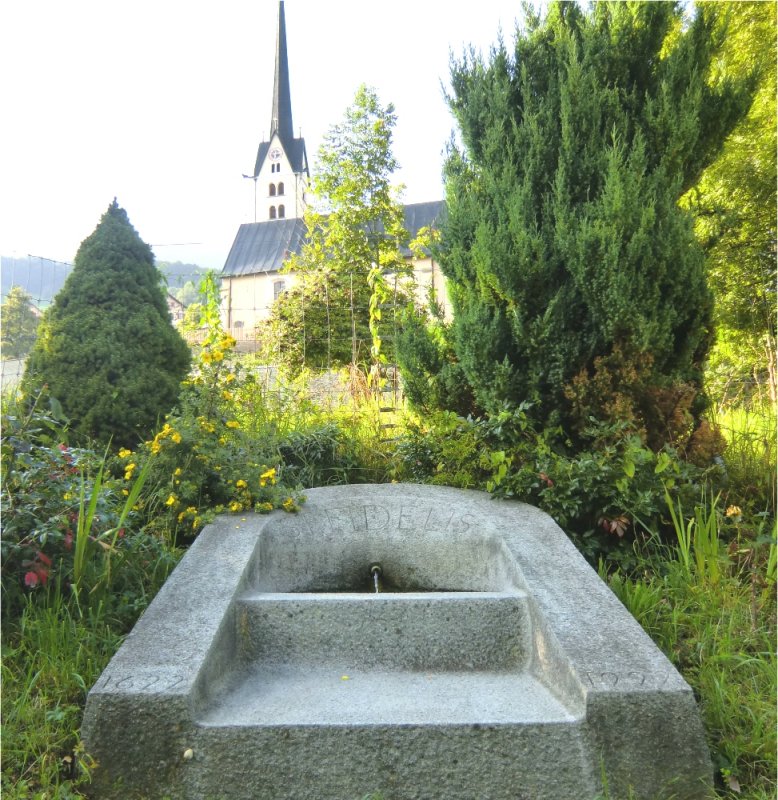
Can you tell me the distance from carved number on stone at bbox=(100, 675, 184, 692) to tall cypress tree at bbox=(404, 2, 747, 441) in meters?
2.32

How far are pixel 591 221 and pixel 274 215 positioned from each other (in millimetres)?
40081

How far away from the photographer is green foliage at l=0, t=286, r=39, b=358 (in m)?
4.19

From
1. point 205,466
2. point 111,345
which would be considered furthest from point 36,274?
point 205,466

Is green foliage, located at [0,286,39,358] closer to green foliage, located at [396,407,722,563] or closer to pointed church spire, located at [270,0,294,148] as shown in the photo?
green foliage, located at [396,407,722,563]

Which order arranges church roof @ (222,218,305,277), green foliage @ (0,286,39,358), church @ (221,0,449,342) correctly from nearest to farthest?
1. green foliage @ (0,286,39,358)
2. church @ (221,0,449,342)
3. church roof @ (222,218,305,277)

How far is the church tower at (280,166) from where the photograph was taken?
36.3 meters

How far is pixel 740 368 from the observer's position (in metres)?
7.43

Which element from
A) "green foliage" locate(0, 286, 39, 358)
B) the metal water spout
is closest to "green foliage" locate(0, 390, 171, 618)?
the metal water spout

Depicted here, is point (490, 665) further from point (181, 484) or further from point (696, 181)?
point (696, 181)

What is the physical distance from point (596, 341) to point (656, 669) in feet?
6.58

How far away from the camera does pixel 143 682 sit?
1729mm

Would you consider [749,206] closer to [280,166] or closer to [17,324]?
[17,324]

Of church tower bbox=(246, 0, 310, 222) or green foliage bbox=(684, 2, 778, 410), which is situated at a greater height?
church tower bbox=(246, 0, 310, 222)

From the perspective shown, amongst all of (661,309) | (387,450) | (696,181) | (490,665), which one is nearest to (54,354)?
(387,450)
